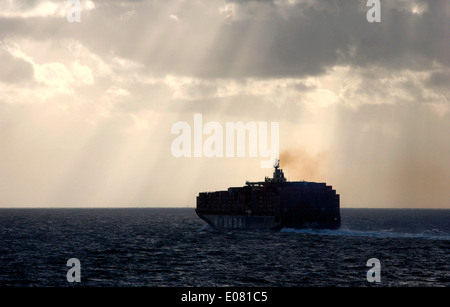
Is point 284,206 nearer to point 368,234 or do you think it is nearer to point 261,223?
point 261,223

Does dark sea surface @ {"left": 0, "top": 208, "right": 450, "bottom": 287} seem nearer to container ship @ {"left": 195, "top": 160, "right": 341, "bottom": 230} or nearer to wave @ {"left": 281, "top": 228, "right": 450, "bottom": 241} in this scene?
wave @ {"left": 281, "top": 228, "right": 450, "bottom": 241}

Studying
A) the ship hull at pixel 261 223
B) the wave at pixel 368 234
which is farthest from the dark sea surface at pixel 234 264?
the ship hull at pixel 261 223

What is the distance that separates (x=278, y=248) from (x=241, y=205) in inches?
1866

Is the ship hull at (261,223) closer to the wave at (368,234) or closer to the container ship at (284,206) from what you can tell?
the container ship at (284,206)

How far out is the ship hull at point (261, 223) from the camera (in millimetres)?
103500

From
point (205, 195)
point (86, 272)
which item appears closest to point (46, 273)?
point (86, 272)

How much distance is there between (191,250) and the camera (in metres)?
68.2

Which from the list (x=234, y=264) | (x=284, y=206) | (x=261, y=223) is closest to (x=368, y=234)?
(x=284, y=206)

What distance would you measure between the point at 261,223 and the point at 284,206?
799 centimetres

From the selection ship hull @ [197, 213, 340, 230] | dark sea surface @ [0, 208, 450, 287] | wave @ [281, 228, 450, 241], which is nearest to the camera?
dark sea surface @ [0, 208, 450, 287]

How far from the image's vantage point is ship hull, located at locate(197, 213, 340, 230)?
104 m

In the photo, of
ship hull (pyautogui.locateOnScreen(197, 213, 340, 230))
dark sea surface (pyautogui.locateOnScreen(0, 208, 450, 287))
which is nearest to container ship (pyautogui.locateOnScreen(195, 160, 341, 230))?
ship hull (pyautogui.locateOnScreen(197, 213, 340, 230))
